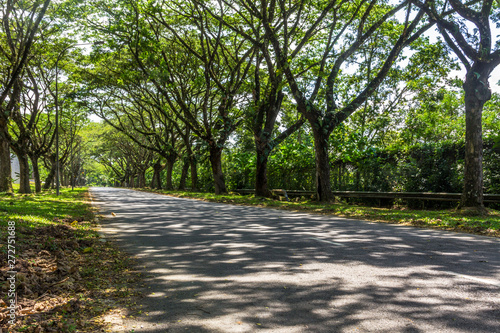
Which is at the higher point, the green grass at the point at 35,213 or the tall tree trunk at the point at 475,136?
the tall tree trunk at the point at 475,136

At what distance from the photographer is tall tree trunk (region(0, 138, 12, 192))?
2131 cm

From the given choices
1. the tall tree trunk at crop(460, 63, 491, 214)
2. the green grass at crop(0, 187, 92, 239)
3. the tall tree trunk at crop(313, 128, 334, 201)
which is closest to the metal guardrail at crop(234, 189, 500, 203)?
the tall tree trunk at crop(460, 63, 491, 214)

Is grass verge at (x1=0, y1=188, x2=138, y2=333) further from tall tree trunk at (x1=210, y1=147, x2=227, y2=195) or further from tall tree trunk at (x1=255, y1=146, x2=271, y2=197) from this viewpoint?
tall tree trunk at (x1=210, y1=147, x2=227, y2=195)

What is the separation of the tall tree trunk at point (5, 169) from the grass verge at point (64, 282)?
52.7ft

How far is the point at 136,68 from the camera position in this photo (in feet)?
83.2

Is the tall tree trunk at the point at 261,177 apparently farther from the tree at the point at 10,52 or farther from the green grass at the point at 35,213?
the tree at the point at 10,52

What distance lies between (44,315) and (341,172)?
62.7 feet

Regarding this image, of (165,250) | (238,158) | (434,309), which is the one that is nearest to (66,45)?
(238,158)

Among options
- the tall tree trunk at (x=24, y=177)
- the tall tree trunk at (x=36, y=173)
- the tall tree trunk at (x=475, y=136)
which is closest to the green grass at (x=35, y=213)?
the tall tree trunk at (x=24, y=177)

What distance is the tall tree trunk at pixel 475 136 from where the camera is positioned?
492 inches

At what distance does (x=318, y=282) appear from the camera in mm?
4707

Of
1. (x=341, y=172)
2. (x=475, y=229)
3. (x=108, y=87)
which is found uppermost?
(x=108, y=87)

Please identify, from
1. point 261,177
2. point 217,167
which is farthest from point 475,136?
point 217,167

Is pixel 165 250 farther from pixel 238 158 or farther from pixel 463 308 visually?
pixel 238 158
